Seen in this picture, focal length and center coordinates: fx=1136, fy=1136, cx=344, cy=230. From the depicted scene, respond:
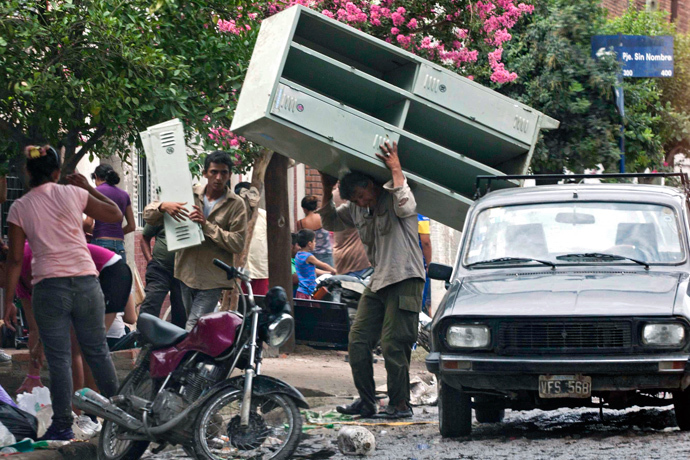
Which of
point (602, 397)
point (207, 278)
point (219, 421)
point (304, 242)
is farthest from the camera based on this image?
point (304, 242)

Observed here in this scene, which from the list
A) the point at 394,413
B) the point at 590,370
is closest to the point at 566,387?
the point at 590,370

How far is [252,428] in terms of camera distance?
6.15 m

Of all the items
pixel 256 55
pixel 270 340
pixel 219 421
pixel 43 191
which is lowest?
pixel 219 421

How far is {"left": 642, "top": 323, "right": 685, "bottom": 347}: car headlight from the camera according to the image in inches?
249

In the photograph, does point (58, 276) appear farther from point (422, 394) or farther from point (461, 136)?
point (422, 394)

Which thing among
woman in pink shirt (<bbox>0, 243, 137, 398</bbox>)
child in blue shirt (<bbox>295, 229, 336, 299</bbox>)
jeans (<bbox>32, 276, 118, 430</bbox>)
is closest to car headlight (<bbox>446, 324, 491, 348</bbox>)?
jeans (<bbox>32, 276, 118, 430</bbox>)

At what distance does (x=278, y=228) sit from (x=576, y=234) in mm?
6043

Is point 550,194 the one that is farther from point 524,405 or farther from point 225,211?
point 225,211

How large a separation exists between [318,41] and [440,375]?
3.18 m

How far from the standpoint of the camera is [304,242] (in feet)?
46.6

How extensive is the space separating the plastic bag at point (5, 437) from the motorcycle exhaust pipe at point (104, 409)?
1.31 ft

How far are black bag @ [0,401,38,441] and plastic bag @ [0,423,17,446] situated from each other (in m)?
0.19

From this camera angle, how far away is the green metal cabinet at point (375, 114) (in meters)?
7.84

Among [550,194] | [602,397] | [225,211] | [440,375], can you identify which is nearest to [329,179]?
[225,211]
